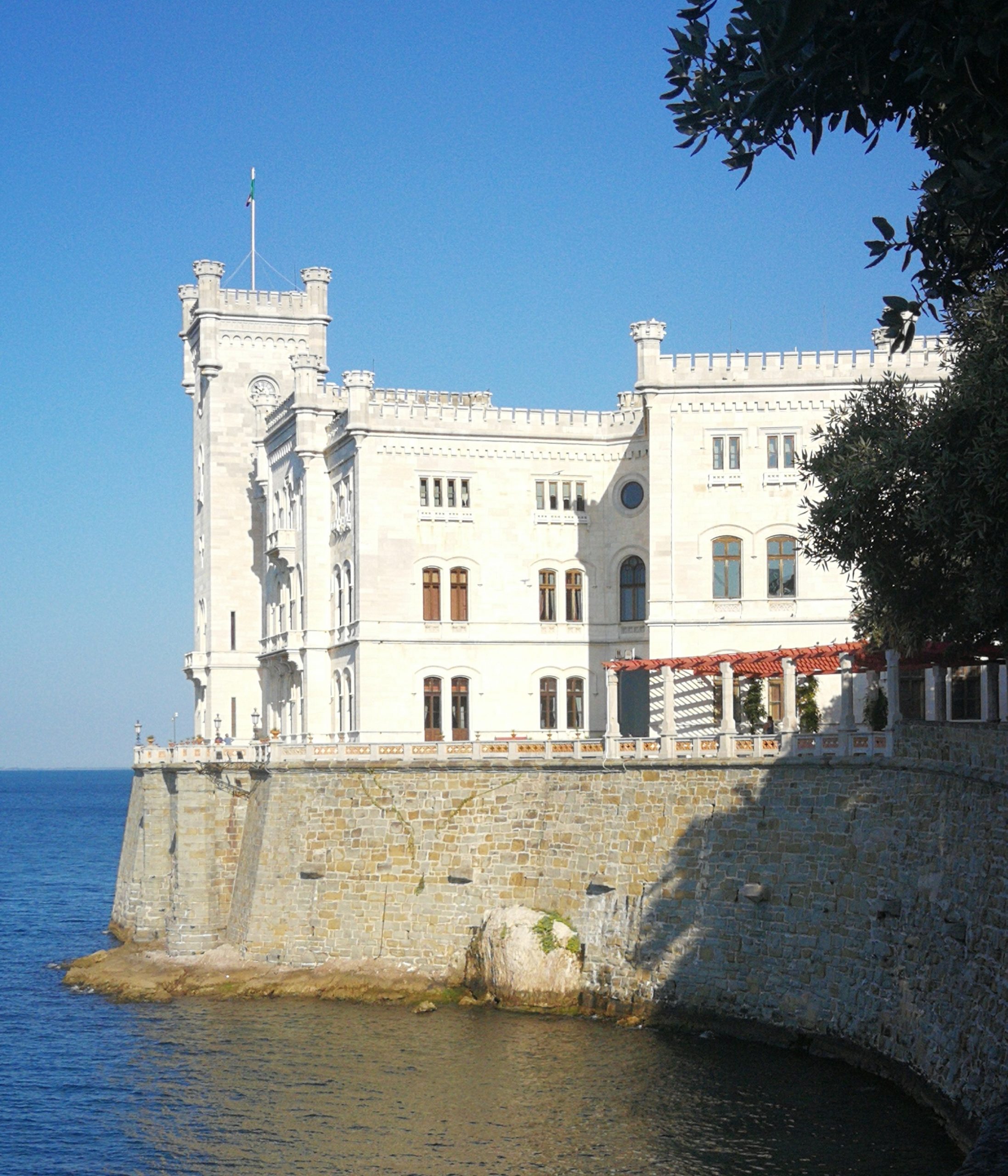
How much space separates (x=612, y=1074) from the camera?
35906mm

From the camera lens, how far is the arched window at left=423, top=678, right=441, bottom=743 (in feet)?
187

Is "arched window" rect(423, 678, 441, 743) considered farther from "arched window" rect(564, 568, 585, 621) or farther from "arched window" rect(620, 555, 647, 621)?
"arched window" rect(620, 555, 647, 621)

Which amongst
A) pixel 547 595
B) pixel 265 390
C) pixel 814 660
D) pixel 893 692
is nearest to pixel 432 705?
pixel 547 595

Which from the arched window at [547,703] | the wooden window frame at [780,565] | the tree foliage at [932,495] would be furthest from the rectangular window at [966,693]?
the arched window at [547,703]

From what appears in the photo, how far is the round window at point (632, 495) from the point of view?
58531 millimetres

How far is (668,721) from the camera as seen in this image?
144 feet

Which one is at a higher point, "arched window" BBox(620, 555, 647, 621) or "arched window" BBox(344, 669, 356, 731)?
"arched window" BBox(620, 555, 647, 621)

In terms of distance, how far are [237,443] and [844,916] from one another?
4205 cm

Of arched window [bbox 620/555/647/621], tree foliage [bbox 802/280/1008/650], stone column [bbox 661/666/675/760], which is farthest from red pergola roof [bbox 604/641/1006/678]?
arched window [bbox 620/555/647/621]

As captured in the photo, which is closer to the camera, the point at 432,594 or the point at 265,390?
the point at 432,594

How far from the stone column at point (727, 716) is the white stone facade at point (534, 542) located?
8.86m

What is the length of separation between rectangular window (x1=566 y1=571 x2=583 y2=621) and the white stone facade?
73 mm

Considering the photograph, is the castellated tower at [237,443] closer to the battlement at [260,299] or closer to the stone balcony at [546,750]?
the battlement at [260,299]

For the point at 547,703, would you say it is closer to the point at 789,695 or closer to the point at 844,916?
the point at 789,695
